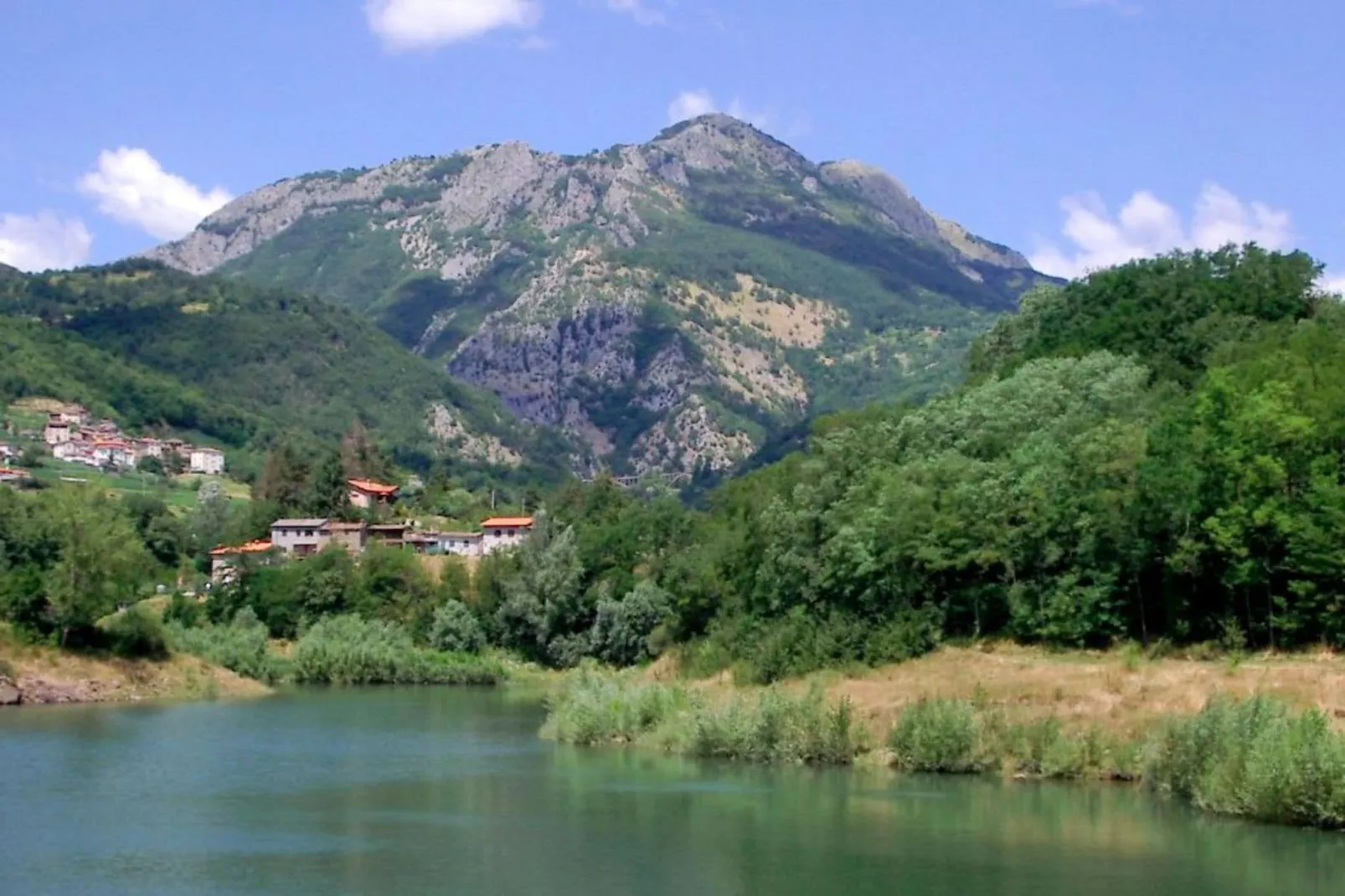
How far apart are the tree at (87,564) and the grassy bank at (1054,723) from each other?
90.3ft

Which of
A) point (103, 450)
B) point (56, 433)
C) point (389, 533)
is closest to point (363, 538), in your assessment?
point (389, 533)

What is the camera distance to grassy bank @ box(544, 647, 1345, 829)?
1619 inches

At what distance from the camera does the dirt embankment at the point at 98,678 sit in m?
78.2

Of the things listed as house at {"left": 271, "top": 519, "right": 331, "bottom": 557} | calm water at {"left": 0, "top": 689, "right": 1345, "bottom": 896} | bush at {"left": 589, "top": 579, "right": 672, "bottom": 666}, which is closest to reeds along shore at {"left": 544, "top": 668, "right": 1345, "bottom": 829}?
calm water at {"left": 0, "top": 689, "right": 1345, "bottom": 896}

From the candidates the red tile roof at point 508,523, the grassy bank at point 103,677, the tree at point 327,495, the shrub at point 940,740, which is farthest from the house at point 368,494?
the shrub at point 940,740

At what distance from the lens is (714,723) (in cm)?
5544

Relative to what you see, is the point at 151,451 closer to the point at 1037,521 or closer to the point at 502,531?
the point at 502,531

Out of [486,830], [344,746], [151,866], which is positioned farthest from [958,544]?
[151,866]

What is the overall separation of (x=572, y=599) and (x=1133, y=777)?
59.8 meters

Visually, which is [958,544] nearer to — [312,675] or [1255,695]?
[1255,695]

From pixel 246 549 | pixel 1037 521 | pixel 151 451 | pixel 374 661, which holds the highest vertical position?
pixel 151 451

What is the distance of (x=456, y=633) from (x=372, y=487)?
53021 mm

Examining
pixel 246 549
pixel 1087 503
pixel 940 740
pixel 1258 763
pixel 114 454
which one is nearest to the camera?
pixel 1258 763

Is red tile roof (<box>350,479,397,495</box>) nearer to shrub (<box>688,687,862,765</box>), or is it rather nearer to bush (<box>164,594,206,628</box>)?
bush (<box>164,594,206,628</box>)
